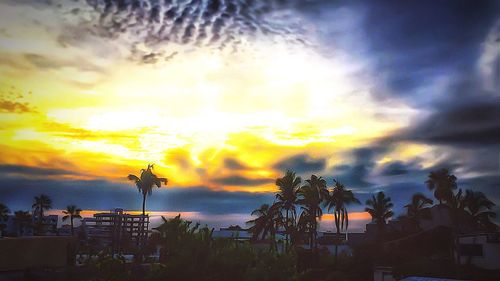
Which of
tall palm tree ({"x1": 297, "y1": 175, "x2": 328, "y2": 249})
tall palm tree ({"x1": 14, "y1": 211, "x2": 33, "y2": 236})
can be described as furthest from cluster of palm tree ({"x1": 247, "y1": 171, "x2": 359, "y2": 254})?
tall palm tree ({"x1": 14, "y1": 211, "x2": 33, "y2": 236})

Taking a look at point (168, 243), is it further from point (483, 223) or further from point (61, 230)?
point (61, 230)

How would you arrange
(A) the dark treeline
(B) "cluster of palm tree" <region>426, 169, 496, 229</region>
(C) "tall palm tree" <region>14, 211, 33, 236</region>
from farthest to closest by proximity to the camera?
1. (C) "tall palm tree" <region>14, 211, 33, 236</region>
2. (B) "cluster of palm tree" <region>426, 169, 496, 229</region>
3. (A) the dark treeline

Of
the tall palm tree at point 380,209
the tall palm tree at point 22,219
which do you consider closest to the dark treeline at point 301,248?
the tall palm tree at point 380,209

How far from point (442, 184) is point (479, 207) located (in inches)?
243

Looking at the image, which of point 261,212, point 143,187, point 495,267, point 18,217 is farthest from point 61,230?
point 495,267

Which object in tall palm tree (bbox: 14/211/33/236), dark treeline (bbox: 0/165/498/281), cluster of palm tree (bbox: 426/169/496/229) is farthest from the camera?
tall palm tree (bbox: 14/211/33/236)

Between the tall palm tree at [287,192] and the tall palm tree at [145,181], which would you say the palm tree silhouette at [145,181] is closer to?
the tall palm tree at [145,181]

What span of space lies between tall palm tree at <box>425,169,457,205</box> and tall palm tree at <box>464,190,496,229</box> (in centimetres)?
289

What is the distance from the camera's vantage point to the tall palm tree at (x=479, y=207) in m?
65.4

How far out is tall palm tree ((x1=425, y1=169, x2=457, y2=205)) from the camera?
210 ft

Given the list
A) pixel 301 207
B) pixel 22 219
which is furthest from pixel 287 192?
pixel 22 219

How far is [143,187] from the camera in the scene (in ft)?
262

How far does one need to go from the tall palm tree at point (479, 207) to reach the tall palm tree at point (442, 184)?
289 cm

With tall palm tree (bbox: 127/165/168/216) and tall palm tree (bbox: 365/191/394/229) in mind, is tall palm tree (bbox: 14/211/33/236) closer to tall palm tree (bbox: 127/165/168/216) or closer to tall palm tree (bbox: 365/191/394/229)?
tall palm tree (bbox: 127/165/168/216)
